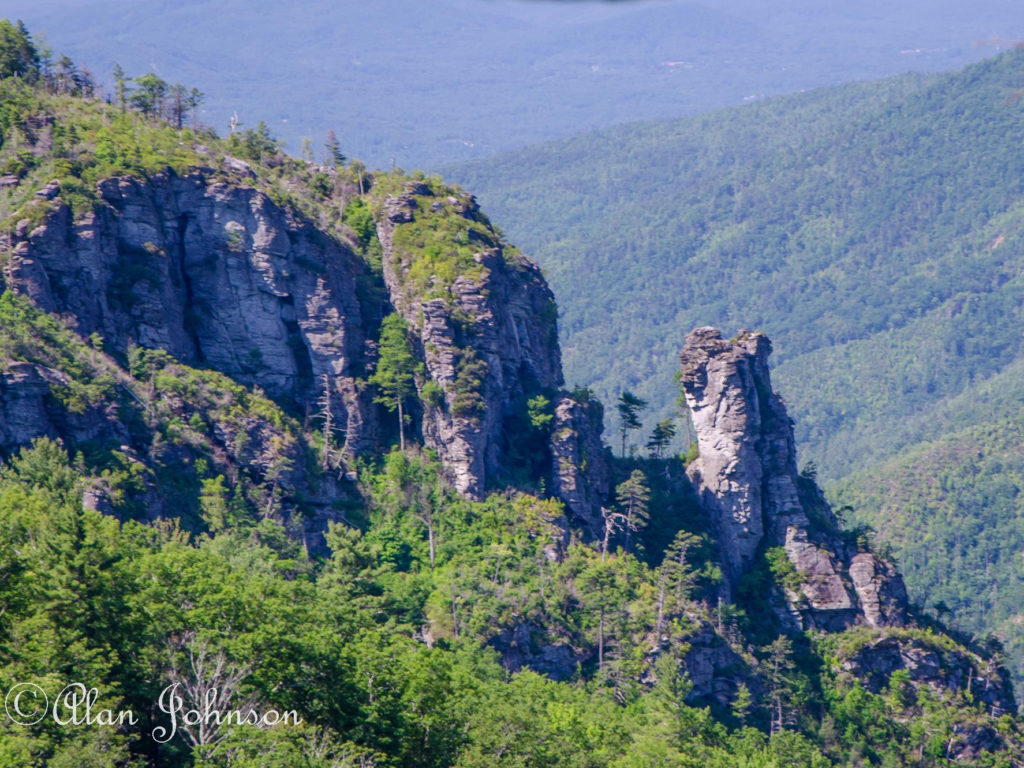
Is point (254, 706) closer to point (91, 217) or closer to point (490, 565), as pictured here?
point (490, 565)

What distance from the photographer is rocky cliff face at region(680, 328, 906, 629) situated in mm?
97188

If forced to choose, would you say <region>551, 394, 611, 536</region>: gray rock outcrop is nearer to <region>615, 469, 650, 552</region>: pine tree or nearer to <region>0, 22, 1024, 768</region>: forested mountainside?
<region>0, 22, 1024, 768</region>: forested mountainside

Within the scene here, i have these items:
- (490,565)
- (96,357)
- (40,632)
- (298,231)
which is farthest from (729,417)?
(40,632)

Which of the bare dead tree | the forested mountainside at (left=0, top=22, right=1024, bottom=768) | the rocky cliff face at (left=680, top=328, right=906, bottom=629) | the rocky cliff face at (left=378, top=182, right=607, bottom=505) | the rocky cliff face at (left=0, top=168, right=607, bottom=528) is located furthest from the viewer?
the rocky cliff face at (left=680, top=328, right=906, bottom=629)

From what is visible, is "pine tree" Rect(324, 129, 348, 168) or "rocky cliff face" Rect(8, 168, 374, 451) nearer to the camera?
"rocky cliff face" Rect(8, 168, 374, 451)

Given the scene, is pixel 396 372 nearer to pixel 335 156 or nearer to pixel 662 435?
pixel 662 435

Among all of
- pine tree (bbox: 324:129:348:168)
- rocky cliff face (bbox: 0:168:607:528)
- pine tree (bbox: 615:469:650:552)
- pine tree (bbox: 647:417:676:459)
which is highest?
pine tree (bbox: 324:129:348:168)

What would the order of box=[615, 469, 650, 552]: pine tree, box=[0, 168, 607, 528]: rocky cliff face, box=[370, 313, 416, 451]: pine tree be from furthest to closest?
box=[615, 469, 650, 552]: pine tree
box=[370, 313, 416, 451]: pine tree
box=[0, 168, 607, 528]: rocky cliff face

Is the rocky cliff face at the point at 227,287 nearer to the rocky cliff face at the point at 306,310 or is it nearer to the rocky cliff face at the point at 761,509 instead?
the rocky cliff face at the point at 306,310

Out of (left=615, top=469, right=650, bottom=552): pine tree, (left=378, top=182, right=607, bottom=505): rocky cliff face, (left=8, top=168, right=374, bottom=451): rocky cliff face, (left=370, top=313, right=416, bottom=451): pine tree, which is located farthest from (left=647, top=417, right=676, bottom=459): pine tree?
(left=8, top=168, right=374, bottom=451): rocky cliff face

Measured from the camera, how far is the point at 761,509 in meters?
99.3

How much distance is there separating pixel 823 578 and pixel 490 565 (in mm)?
22923

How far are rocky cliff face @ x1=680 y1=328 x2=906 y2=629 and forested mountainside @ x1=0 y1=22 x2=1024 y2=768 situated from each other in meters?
0.19

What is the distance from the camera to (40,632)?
4841 centimetres
